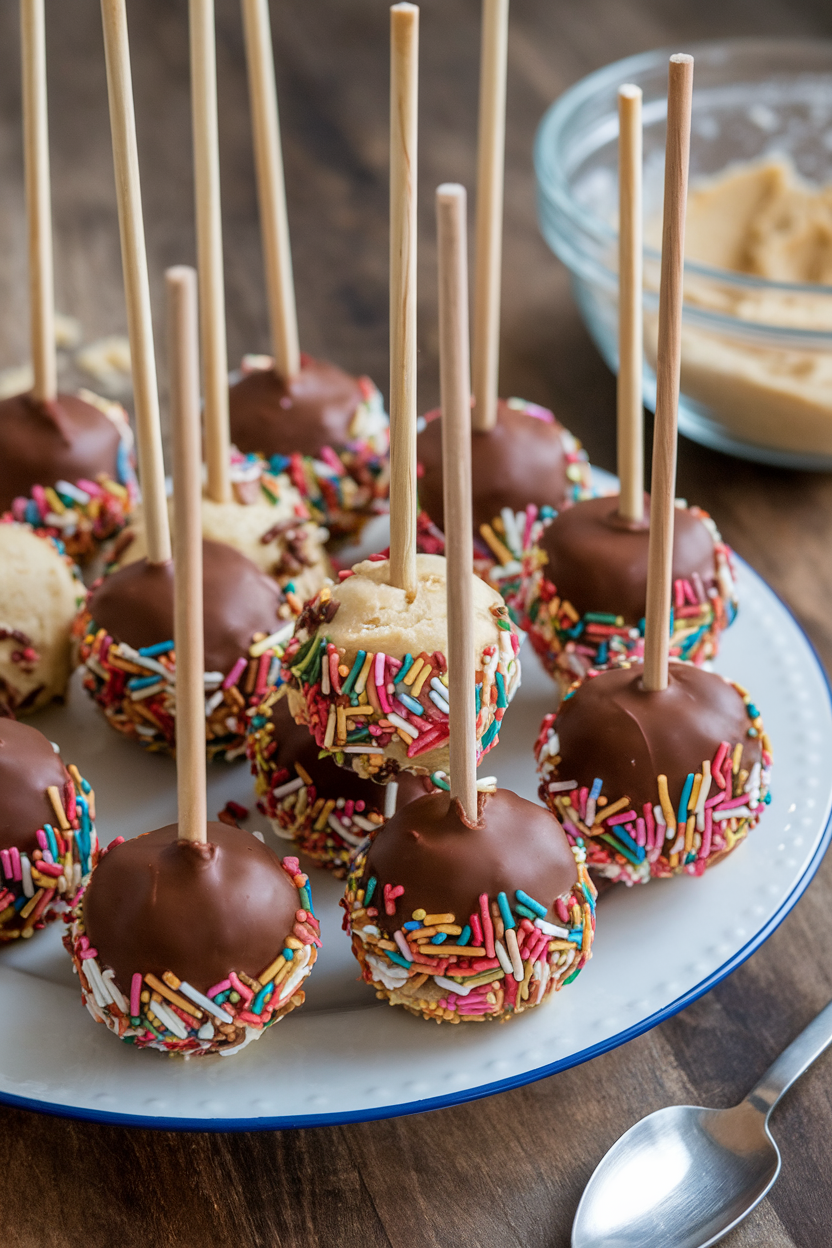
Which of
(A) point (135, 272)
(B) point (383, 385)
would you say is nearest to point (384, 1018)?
(A) point (135, 272)

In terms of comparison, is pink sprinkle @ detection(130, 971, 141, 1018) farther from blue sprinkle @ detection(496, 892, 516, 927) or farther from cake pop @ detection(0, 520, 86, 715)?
cake pop @ detection(0, 520, 86, 715)

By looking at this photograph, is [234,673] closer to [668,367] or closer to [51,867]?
[51,867]

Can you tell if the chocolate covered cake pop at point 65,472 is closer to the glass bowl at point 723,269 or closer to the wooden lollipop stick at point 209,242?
the wooden lollipop stick at point 209,242

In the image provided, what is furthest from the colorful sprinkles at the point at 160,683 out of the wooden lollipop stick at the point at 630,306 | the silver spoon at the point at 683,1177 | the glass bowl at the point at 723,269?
the glass bowl at the point at 723,269

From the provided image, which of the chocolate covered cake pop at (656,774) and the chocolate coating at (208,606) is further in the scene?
the chocolate coating at (208,606)

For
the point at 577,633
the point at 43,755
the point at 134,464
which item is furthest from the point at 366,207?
the point at 43,755

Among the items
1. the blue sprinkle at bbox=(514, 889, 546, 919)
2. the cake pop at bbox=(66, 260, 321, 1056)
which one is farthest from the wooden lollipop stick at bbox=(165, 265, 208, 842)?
the blue sprinkle at bbox=(514, 889, 546, 919)
